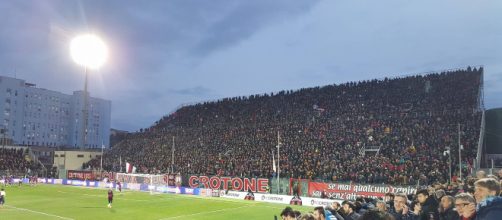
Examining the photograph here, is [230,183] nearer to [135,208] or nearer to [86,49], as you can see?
[135,208]

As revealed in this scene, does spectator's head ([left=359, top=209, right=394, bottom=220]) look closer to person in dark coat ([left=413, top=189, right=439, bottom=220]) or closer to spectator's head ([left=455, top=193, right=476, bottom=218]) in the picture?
spectator's head ([left=455, top=193, right=476, bottom=218])

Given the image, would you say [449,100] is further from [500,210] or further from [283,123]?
[500,210]

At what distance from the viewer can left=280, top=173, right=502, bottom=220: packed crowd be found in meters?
4.88

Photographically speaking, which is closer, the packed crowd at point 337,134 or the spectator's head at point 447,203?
the spectator's head at point 447,203

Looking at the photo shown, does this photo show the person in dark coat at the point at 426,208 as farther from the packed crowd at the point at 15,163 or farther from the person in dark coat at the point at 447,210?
the packed crowd at the point at 15,163

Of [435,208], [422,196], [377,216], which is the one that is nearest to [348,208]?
[422,196]

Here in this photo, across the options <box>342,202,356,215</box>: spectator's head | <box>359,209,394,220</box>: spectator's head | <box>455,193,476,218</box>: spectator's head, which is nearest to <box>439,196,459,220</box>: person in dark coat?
<box>455,193,476,218</box>: spectator's head

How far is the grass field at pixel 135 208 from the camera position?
3284cm

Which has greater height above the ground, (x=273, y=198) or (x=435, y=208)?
(x=435, y=208)

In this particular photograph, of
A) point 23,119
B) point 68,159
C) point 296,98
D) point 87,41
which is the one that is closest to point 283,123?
point 296,98

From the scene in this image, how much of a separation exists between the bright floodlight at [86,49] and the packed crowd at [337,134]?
16.9 m

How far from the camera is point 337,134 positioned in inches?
2034

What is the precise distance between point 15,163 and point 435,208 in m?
85.3

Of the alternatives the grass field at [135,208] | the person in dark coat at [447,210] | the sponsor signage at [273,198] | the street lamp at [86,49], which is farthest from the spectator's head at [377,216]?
the street lamp at [86,49]
